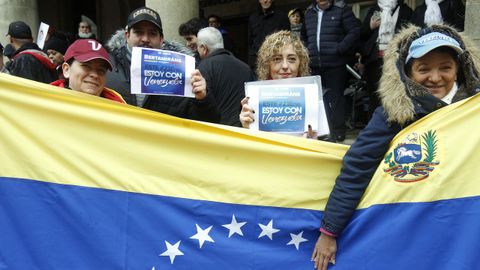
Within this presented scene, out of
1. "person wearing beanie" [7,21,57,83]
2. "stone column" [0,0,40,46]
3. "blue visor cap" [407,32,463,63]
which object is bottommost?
"person wearing beanie" [7,21,57,83]

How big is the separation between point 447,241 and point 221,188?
1.17 meters

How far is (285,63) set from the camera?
3.34m

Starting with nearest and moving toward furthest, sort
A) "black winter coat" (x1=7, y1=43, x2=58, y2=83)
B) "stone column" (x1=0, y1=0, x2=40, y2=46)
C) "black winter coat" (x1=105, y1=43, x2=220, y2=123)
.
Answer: "black winter coat" (x1=105, y1=43, x2=220, y2=123) → "black winter coat" (x1=7, y1=43, x2=58, y2=83) → "stone column" (x1=0, y1=0, x2=40, y2=46)

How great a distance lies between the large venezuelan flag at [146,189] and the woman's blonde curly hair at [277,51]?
2.58ft

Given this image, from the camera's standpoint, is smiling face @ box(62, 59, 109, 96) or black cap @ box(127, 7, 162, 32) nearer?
smiling face @ box(62, 59, 109, 96)

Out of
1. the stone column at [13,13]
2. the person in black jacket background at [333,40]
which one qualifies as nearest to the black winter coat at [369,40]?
the person in black jacket background at [333,40]

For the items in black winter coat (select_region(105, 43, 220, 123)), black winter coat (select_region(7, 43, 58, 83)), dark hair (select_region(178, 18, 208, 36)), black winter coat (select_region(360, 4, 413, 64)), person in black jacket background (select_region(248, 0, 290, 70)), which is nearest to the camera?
black winter coat (select_region(105, 43, 220, 123))

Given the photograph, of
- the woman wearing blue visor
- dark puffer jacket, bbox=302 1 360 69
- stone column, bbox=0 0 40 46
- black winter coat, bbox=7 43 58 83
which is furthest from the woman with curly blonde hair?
stone column, bbox=0 0 40 46

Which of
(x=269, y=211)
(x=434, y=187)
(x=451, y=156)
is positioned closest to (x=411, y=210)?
(x=434, y=187)

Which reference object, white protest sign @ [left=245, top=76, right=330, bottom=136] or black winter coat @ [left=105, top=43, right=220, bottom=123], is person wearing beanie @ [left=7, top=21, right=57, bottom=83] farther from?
white protest sign @ [left=245, top=76, right=330, bottom=136]

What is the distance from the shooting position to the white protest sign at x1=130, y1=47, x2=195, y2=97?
3.04 m

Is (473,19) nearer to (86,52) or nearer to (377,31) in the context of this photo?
(377,31)

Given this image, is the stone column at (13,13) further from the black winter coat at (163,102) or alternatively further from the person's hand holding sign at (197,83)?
the person's hand holding sign at (197,83)

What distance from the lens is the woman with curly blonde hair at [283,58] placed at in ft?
11.0
